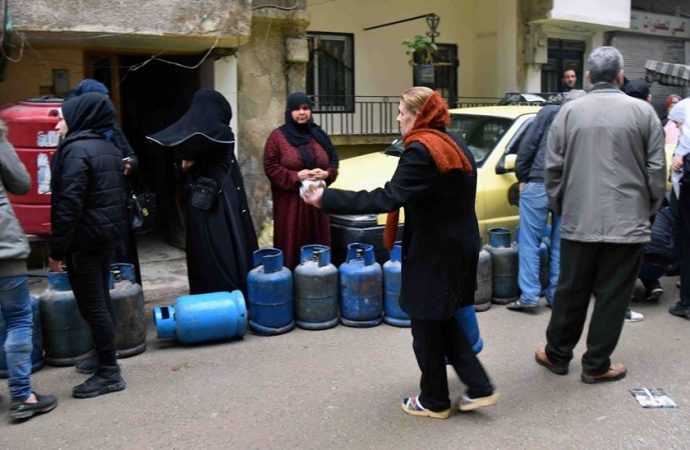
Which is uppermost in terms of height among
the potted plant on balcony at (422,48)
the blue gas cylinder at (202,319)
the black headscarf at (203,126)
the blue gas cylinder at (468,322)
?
Answer: the potted plant on balcony at (422,48)

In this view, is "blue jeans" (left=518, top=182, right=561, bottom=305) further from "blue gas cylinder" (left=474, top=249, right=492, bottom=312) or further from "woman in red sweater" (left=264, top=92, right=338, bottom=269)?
"woman in red sweater" (left=264, top=92, right=338, bottom=269)

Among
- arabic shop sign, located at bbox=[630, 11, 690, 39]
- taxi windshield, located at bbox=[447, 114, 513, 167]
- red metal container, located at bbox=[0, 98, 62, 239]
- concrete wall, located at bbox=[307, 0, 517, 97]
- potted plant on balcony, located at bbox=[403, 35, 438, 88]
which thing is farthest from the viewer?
arabic shop sign, located at bbox=[630, 11, 690, 39]

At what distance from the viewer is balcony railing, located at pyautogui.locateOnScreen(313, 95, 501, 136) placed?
38.4ft

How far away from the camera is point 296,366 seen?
4.86m

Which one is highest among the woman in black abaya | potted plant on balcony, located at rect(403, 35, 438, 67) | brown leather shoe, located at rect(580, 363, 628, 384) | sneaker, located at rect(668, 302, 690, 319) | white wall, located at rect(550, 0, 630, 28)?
white wall, located at rect(550, 0, 630, 28)

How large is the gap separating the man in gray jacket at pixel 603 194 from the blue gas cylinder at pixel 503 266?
66.4 inches

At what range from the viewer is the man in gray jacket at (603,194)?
4.29 meters

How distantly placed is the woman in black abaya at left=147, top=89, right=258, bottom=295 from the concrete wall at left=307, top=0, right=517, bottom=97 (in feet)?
20.7

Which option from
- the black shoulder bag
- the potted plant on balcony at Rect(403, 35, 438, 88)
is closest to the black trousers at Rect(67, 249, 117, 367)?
Answer: the black shoulder bag

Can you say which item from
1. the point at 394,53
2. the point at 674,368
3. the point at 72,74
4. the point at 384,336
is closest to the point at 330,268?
the point at 384,336

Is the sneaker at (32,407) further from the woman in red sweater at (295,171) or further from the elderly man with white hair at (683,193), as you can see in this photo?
the elderly man with white hair at (683,193)

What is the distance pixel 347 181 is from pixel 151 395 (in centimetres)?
313

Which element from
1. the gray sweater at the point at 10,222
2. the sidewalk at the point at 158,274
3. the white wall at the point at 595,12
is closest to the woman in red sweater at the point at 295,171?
the sidewalk at the point at 158,274

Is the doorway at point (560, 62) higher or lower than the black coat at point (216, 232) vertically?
higher
